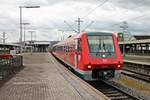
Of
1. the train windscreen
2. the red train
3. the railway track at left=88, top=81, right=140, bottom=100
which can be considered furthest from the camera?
the train windscreen

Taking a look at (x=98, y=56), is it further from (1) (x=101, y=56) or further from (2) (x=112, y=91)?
(2) (x=112, y=91)

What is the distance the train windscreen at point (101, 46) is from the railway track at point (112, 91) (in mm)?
1659

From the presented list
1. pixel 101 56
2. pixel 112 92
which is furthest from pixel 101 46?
pixel 112 92

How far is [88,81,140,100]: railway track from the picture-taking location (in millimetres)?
14109

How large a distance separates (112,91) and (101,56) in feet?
8.20

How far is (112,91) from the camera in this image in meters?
16.2

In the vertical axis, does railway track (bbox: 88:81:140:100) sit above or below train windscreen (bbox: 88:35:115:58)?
below

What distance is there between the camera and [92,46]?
18.5 m

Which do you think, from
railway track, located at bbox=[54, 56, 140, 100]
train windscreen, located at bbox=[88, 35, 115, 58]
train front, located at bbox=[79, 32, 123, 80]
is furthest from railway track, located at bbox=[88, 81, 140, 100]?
train windscreen, located at bbox=[88, 35, 115, 58]

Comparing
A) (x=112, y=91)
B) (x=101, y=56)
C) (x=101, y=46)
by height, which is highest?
(x=101, y=46)

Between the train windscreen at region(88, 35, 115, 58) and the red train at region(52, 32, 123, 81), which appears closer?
the red train at region(52, 32, 123, 81)

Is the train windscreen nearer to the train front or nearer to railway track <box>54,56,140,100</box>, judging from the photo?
the train front

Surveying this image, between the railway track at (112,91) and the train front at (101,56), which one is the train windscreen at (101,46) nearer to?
the train front at (101,56)

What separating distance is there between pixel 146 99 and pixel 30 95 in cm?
459
